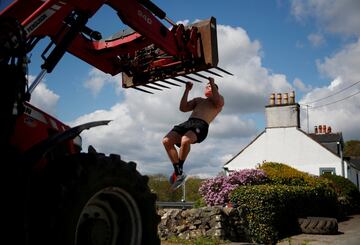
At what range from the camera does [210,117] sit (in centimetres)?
690

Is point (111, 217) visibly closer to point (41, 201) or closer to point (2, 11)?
point (41, 201)

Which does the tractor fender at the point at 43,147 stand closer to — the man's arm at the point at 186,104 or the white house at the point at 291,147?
the man's arm at the point at 186,104

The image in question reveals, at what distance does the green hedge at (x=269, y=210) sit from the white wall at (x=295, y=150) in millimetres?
16966

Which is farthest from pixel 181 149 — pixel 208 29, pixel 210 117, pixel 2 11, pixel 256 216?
pixel 256 216

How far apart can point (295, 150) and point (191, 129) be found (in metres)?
27.5

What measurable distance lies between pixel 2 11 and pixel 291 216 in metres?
12.7

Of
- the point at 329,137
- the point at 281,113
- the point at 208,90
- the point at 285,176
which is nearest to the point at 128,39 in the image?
the point at 208,90

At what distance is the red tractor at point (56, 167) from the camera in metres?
3.11

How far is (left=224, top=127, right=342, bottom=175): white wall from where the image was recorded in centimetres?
3247

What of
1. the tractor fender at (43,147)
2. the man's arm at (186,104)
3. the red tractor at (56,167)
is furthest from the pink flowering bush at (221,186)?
the tractor fender at (43,147)

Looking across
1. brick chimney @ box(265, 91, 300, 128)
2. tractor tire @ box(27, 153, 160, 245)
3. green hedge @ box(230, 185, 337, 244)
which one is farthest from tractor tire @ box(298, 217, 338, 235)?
brick chimney @ box(265, 91, 300, 128)

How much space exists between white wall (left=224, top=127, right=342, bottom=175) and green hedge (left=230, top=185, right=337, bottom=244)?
16966mm

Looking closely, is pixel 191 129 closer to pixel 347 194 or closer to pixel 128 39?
pixel 128 39

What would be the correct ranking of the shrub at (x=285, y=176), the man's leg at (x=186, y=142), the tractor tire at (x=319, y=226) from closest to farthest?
the man's leg at (x=186, y=142), the tractor tire at (x=319, y=226), the shrub at (x=285, y=176)
